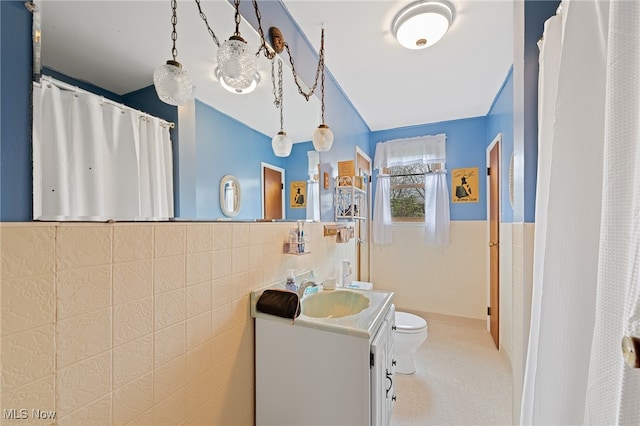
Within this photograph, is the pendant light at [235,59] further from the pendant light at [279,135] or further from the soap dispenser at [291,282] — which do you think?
the soap dispenser at [291,282]

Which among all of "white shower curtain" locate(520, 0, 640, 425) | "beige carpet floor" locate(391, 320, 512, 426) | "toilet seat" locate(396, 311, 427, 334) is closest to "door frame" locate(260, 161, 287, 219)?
"white shower curtain" locate(520, 0, 640, 425)

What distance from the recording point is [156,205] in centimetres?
78

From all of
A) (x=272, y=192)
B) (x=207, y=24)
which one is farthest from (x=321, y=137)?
(x=207, y=24)

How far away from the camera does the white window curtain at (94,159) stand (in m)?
0.55

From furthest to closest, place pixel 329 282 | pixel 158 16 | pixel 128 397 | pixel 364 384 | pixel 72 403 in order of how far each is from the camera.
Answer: pixel 329 282 → pixel 364 384 → pixel 158 16 → pixel 128 397 → pixel 72 403

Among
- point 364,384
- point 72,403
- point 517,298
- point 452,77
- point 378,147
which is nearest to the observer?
point 72,403

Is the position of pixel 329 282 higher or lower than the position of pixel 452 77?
lower

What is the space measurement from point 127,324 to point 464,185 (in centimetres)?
334


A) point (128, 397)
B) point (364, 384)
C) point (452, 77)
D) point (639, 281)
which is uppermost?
point (452, 77)

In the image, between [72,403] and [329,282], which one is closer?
[72,403]

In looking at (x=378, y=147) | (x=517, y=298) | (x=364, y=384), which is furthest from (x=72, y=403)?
(x=378, y=147)

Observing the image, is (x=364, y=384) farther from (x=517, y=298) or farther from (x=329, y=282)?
(x=517, y=298)

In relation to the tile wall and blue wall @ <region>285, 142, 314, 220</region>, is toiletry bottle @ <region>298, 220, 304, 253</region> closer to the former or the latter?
blue wall @ <region>285, 142, 314, 220</region>

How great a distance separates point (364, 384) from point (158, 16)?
1.48m
